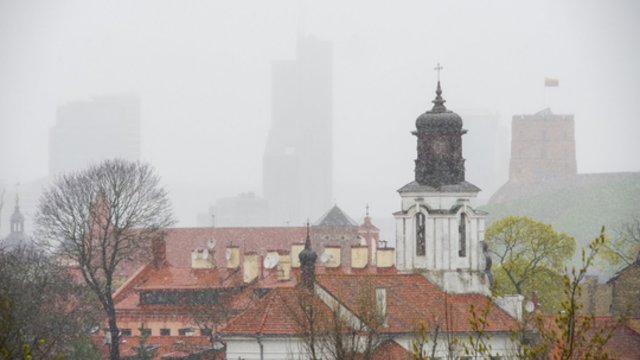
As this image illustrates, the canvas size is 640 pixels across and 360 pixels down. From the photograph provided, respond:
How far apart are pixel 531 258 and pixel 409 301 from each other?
31939mm

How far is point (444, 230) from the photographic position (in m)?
55.1

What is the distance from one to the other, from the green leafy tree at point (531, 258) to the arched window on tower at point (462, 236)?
1637 cm

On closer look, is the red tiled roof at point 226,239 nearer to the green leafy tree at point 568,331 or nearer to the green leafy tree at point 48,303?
the green leafy tree at point 48,303

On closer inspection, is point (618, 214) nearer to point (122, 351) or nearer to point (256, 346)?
point (122, 351)

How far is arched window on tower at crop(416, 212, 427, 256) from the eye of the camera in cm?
5519

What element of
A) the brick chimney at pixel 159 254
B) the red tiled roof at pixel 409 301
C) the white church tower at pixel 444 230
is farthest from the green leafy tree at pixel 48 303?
the white church tower at pixel 444 230

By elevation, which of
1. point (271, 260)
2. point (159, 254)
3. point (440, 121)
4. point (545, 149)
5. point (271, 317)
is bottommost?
point (271, 317)

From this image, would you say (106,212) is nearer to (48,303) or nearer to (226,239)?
(48,303)

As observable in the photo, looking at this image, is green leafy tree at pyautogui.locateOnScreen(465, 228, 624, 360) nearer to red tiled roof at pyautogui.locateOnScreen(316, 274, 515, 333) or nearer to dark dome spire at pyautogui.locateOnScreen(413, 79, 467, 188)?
red tiled roof at pyautogui.locateOnScreen(316, 274, 515, 333)

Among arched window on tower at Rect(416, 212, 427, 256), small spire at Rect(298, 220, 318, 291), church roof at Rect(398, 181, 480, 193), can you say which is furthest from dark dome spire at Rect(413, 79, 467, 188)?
small spire at Rect(298, 220, 318, 291)

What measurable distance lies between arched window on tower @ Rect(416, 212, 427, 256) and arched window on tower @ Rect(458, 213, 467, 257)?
1.54 m

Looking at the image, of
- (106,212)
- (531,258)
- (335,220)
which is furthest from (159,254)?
(335,220)

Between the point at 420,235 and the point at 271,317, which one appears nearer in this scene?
the point at 271,317

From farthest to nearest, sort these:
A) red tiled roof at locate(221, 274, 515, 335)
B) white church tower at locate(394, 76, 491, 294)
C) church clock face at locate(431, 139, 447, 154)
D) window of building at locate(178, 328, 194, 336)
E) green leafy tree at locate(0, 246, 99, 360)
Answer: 1. window of building at locate(178, 328, 194, 336)
2. church clock face at locate(431, 139, 447, 154)
3. white church tower at locate(394, 76, 491, 294)
4. green leafy tree at locate(0, 246, 99, 360)
5. red tiled roof at locate(221, 274, 515, 335)
